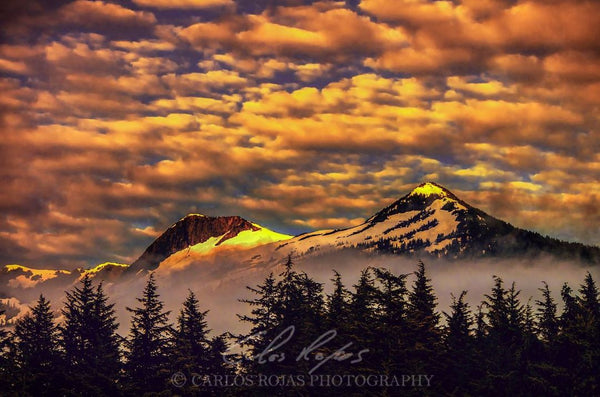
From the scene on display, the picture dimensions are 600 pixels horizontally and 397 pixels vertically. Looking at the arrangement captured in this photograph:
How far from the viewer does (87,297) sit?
250ft

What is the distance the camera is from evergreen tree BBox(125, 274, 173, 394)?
A: 6819cm

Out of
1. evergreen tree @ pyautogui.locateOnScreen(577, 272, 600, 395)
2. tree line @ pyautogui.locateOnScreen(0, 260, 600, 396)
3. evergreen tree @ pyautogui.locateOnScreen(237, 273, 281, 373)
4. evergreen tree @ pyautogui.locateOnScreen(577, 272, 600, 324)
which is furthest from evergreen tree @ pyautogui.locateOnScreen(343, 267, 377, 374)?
evergreen tree @ pyautogui.locateOnScreen(577, 272, 600, 324)

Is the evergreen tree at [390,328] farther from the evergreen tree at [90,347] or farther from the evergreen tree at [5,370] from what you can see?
the evergreen tree at [5,370]

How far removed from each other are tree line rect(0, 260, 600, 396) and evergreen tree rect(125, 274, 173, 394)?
100mm

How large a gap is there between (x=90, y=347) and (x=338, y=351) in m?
25.9

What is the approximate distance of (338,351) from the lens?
6178 cm

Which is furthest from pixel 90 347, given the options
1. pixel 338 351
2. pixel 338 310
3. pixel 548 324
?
pixel 548 324

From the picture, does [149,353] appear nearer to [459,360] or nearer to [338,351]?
[338,351]

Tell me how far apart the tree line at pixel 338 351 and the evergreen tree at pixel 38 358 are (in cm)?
16

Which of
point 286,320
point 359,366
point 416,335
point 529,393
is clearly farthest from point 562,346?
point 286,320

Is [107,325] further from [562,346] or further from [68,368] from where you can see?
[562,346]

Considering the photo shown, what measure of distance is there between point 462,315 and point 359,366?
41.2 feet

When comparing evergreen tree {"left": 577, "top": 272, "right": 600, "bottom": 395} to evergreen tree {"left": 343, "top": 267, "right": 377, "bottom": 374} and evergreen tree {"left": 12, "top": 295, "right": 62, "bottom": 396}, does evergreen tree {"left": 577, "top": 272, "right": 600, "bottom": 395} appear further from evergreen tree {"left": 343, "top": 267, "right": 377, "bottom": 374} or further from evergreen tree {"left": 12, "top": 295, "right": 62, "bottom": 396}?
evergreen tree {"left": 12, "top": 295, "right": 62, "bottom": 396}

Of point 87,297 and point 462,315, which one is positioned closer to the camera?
point 462,315
